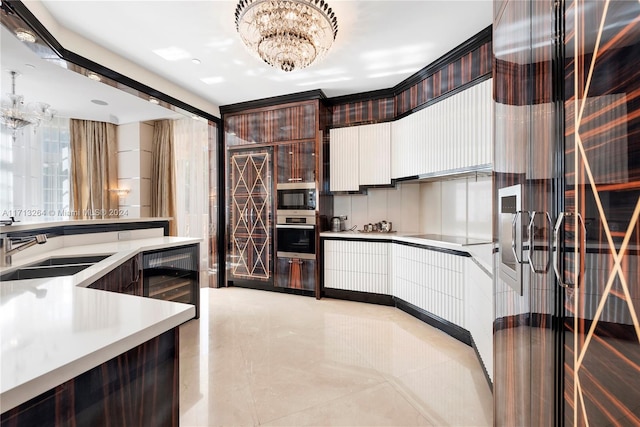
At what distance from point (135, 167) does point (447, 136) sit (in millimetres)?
5476

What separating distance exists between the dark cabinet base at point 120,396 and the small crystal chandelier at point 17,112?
4.40 metres

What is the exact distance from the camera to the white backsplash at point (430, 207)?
311 centimetres

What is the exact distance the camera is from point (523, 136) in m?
1.08

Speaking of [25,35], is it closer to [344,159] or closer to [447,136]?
[344,159]

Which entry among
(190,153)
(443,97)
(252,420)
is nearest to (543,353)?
(252,420)

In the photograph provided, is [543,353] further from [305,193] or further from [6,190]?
[6,190]

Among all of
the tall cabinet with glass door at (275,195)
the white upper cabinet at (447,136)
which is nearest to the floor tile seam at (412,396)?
the white upper cabinet at (447,136)

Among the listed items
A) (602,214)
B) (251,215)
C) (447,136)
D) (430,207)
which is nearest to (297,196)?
(251,215)

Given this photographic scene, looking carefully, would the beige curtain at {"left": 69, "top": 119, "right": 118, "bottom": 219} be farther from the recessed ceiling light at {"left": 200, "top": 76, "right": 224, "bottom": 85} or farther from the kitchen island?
the kitchen island

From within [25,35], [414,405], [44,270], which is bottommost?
[414,405]

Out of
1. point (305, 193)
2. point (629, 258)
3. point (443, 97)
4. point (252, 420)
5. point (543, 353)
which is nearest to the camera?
point (629, 258)

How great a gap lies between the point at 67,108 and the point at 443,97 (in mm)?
5519

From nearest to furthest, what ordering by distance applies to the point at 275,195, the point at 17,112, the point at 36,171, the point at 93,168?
the point at 17,112 < the point at 275,195 < the point at 36,171 < the point at 93,168

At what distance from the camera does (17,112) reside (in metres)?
3.63
